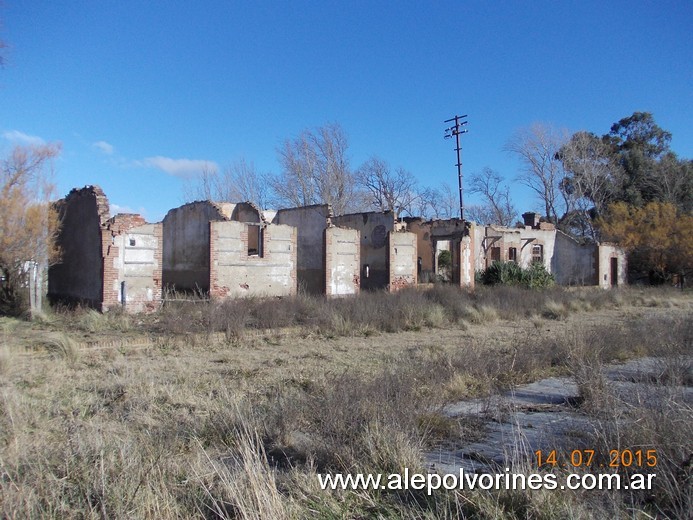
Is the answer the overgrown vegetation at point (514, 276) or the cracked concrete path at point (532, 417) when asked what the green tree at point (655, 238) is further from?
the cracked concrete path at point (532, 417)

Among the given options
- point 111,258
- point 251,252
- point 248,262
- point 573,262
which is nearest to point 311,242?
point 251,252

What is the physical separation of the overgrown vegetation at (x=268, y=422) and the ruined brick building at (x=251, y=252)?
4.81 meters

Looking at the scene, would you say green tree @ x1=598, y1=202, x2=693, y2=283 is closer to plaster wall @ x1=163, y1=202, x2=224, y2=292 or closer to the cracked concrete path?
plaster wall @ x1=163, y1=202, x2=224, y2=292

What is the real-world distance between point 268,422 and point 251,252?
782 inches

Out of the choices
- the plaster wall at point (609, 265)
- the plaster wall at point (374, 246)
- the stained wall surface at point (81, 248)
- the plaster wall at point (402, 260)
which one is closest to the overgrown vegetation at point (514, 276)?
the plaster wall at point (402, 260)

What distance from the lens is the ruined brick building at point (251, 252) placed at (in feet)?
56.9

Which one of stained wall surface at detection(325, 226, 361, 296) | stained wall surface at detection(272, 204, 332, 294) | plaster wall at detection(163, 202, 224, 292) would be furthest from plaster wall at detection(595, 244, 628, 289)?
plaster wall at detection(163, 202, 224, 292)

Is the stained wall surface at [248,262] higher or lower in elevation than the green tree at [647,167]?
lower

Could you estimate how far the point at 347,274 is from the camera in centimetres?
2359

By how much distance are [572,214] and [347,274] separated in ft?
92.4

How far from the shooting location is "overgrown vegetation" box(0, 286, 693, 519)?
3359 mm

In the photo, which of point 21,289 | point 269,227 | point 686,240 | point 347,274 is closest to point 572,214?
point 686,240

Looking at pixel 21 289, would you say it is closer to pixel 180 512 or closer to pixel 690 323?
pixel 180 512

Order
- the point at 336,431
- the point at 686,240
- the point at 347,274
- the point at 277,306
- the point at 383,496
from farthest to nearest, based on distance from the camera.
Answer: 1. the point at 686,240
2. the point at 347,274
3. the point at 277,306
4. the point at 336,431
5. the point at 383,496
